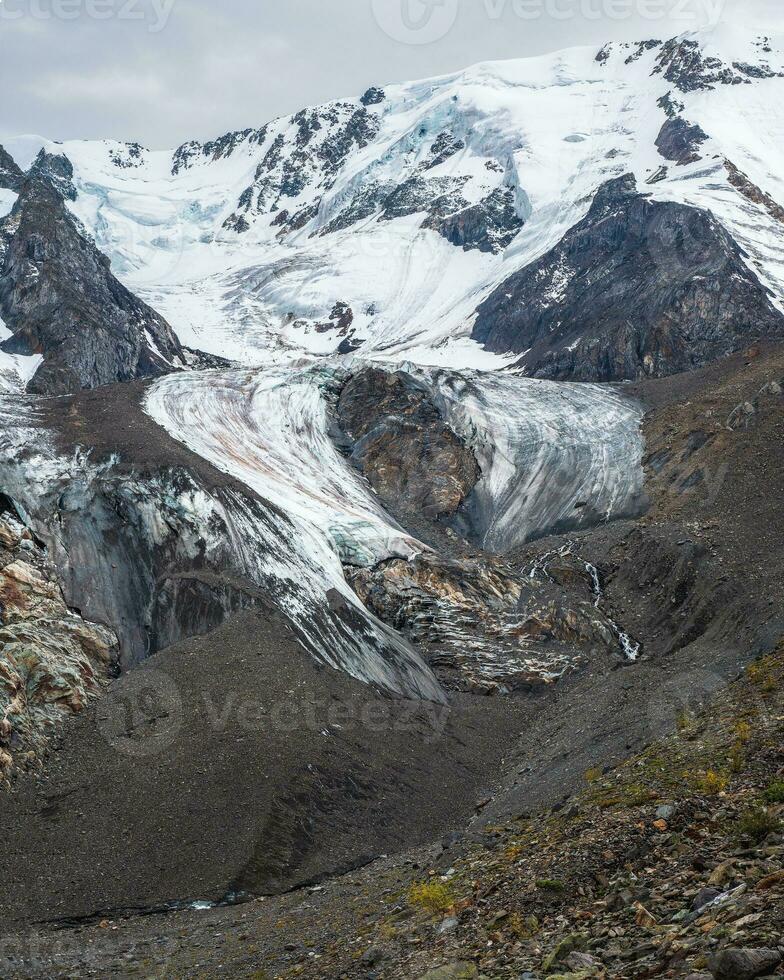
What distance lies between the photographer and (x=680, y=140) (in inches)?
6614

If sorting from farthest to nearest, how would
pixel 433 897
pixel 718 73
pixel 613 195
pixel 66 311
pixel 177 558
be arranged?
pixel 718 73, pixel 613 195, pixel 66 311, pixel 177 558, pixel 433 897

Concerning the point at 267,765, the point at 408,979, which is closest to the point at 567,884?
the point at 408,979

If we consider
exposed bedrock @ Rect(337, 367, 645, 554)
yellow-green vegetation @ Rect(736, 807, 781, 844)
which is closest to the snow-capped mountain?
exposed bedrock @ Rect(337, 367, 645, 554)

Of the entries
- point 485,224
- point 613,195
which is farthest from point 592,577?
point 485,224

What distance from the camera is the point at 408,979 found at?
1309 centimetres

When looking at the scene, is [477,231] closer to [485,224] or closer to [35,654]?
[485,224]

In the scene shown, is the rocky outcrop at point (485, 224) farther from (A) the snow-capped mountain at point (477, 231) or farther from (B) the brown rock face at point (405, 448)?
(B) the brown rock face at point (405, 448)

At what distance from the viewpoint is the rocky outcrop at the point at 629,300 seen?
338 feet

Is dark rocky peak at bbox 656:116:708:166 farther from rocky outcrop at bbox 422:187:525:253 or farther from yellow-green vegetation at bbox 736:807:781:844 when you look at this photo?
yellow-green vegetation at bbox 736:807:781:844

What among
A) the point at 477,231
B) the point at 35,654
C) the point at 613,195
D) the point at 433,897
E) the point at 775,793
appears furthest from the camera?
the point at 477,231

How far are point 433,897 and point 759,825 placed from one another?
630 centimetres

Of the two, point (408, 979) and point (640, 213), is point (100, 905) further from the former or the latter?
point (640, 213)

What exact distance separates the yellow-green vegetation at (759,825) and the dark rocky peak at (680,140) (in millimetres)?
160970

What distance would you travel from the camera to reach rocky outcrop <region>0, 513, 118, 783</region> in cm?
2808
